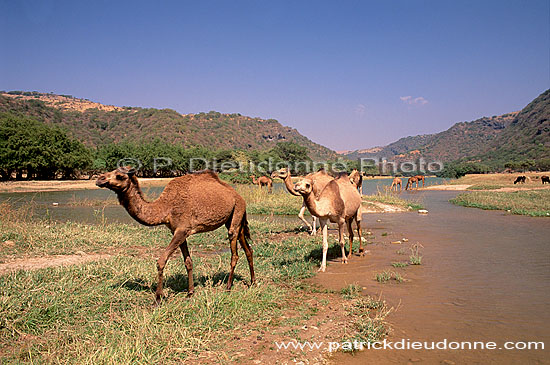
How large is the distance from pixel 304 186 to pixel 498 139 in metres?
129

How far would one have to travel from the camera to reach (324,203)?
25.0ft

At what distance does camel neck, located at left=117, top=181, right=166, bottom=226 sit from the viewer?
4.82m

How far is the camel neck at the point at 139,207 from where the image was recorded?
4824 mm

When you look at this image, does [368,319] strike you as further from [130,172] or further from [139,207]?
[130,172]

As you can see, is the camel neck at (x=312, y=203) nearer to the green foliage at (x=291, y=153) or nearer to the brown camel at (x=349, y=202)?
the brown camel at (x=349, y=202)

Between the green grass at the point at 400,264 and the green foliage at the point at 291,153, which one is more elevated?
the green foliage at the point at 291,153

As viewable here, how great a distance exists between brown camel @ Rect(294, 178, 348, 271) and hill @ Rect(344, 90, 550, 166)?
77.3 metres

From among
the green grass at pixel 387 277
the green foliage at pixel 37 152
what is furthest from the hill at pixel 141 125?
the green grass at pixel 387 277

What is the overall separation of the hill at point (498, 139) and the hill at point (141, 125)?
4869 cm

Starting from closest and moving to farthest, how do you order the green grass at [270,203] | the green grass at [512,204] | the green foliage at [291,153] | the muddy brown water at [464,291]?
the muddy brown water at [464,291], the green grass at [512,204], the green grass at [270,203], the green foliage at [291,153]

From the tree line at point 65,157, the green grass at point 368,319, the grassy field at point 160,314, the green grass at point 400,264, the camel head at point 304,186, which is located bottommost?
the green grass at point 400,264

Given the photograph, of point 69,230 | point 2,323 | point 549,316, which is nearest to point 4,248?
point 69,230

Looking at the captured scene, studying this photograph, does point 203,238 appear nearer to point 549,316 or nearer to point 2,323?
point 2,323

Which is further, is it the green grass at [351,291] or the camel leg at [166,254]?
the green grass at [351,291]
